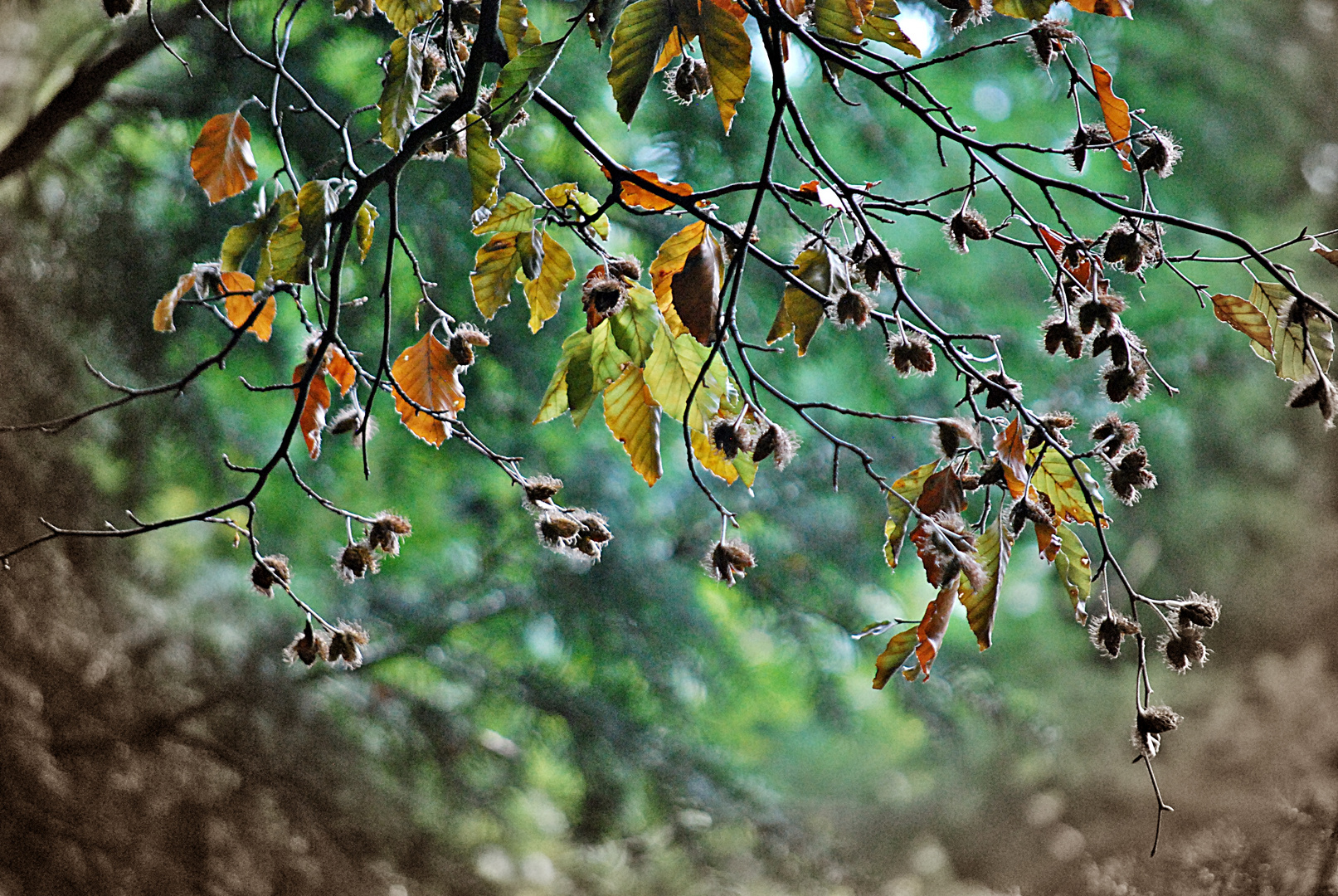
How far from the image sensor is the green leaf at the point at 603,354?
343 millimetres

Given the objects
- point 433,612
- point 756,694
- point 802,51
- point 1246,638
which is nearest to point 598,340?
point 802,51

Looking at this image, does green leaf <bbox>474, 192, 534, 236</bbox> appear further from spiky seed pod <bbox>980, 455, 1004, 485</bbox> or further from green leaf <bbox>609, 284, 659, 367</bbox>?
spiky seed pod <bbox>980, 455, 1004, 485</bbox>

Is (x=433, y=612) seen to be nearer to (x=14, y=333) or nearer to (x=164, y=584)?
(x=164, y=584)

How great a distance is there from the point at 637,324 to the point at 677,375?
4 centimetres

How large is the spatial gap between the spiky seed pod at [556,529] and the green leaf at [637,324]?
2.7 inches

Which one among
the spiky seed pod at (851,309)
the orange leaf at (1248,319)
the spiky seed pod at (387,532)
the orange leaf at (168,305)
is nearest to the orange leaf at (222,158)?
the orange leaf at (168,305)

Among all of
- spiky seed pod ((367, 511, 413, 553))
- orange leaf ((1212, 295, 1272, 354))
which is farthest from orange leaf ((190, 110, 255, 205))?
orange leaf ((1212, 295, 1272, 354))

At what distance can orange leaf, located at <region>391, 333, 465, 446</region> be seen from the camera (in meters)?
0.37

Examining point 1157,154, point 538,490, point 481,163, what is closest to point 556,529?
point 538,490

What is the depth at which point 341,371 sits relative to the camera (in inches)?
17.1

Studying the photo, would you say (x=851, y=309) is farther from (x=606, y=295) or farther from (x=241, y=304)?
(x=241, y=304)

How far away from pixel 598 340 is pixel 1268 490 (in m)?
1.53

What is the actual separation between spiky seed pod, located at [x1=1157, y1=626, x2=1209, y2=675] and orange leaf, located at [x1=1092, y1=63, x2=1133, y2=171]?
0.15m

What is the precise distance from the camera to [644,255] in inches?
42.6
